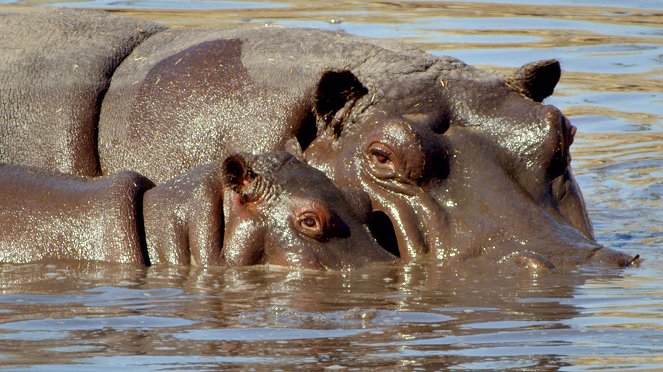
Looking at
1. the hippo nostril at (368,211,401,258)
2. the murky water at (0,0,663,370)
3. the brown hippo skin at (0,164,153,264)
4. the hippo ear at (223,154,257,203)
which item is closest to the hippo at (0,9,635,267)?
the hippo nostril at (368,211,401,258)

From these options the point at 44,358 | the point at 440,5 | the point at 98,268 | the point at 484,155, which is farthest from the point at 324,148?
the point at 440,5

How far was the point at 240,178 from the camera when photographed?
312 inches

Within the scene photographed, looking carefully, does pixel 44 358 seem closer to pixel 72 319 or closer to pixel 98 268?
pixel 72 319

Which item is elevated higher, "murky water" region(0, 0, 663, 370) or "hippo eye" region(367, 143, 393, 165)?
"hippo eye" region(367, 143, 393, 165)

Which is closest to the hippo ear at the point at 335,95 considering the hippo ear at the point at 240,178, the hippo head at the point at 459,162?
the hippo head at the point at 459,162

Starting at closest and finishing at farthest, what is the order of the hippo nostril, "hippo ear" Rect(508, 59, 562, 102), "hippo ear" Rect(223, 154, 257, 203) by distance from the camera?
"hippo ear" Rect(223, 154, 257, 203)
the hippo nostril
"hippo ear" Rect(508, 59, 562, 102)

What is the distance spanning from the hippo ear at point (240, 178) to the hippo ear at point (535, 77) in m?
1.63

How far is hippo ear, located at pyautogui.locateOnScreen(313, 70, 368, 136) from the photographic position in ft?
27.2

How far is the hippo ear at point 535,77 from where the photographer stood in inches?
338

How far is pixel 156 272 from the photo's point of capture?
7.81 meters

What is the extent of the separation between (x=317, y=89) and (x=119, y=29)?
72.0 inches

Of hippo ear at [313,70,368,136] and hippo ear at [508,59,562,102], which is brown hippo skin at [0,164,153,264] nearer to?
hippo ear at [313,70,368,136]

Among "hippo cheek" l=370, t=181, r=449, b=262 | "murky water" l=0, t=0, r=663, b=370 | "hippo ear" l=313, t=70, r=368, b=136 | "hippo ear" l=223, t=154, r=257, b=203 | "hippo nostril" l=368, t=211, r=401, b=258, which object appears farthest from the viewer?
"hippo ear" l=313, t=70, r=368, b=136

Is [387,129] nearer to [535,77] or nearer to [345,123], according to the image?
[345,123]
